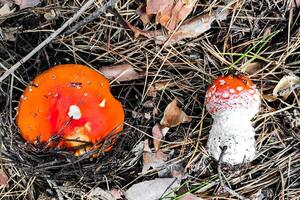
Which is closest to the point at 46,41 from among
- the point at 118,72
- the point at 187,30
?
the point at 118,72

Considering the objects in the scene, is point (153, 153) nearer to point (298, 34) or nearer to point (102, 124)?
point (102, 124)

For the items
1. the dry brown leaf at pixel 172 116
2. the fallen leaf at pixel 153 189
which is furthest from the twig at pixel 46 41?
the fallen leaf at pixel 153 189

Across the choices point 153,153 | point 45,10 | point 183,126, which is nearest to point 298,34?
point 183,126

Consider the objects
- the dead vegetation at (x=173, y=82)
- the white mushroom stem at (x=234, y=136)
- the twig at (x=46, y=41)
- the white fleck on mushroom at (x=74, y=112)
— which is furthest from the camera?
the dead vegetation at (x=173, y=82)

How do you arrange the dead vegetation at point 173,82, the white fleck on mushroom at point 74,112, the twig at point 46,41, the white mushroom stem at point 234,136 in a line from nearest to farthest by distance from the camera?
the white fleck on mushroom at point 74,112
the white mushroom stem at point 234,136
the twig at point 46,41
the dead vegetation at point 173,82

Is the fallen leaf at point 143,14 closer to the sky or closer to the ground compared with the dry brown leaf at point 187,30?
closer to the sky

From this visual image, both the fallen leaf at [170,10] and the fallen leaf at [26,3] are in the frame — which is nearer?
the fallen leaf at [170,10]

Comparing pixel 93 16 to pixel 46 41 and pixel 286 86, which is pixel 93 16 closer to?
pixel 46 41

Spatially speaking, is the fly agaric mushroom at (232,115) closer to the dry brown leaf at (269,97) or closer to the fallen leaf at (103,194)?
the dry brown leaf at (269,97)
